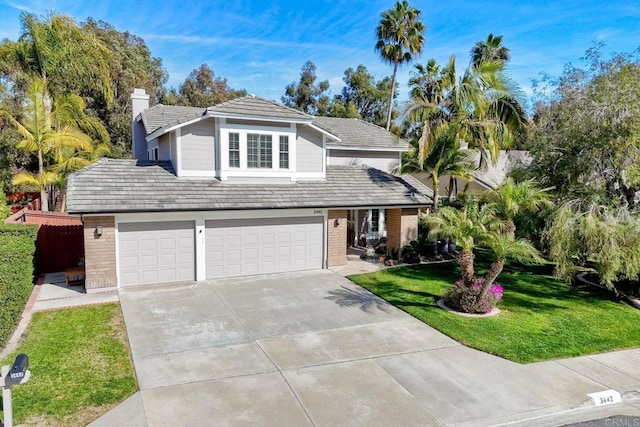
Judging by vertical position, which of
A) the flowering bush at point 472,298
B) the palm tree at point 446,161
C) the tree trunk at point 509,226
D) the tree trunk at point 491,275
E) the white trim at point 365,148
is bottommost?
the flowering bush at point 472,298

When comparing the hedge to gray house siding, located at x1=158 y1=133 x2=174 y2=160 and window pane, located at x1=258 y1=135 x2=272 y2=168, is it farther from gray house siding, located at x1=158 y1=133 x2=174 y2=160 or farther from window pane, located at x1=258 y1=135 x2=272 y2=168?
window pane, located at x1=258 y1=135 x2=272 y2=168

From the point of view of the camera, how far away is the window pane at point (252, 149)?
50.2 feet

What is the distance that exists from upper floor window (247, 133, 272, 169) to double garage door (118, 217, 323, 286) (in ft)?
6.96

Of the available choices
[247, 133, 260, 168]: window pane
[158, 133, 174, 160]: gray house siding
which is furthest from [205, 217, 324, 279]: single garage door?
[158, 133, 174, 160]: gray house siding

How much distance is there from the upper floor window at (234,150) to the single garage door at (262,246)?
215 centimetres

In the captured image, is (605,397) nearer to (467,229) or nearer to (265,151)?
(467,229)

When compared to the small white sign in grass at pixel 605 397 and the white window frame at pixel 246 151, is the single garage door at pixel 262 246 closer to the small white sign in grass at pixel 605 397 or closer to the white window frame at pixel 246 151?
the white window frame at pixel 246 151

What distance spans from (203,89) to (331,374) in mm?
46107

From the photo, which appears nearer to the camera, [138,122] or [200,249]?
[200,249]

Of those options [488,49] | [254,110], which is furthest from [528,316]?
[488,49]

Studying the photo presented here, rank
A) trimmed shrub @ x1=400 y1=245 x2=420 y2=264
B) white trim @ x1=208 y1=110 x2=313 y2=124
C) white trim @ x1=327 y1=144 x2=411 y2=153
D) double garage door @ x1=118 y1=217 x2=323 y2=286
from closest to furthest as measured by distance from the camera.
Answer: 1. double garage door @ x1=118 y1=217 x2=323 y2=286
2. white trim @ x1=208 y1=110 x2=313 y2=124
3. trimmed shrub @ x1=400 y1=245 x2=420 y2=264
4. white trim @ x1=327 y1=144 x2=411 y2=153

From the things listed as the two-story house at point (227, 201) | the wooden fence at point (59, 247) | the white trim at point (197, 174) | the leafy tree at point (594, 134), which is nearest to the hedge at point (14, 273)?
the two-story house at point (227, 201)

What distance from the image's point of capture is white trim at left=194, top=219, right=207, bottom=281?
1403 cm

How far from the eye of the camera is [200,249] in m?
14.1
